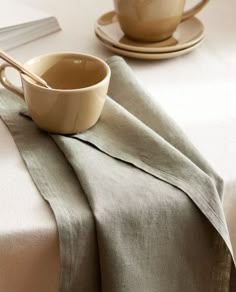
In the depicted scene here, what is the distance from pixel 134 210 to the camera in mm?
562

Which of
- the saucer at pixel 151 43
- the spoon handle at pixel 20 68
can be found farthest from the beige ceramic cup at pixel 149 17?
the spoon handle at pixel 20 68

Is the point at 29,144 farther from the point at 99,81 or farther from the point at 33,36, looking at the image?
the point at 33,36

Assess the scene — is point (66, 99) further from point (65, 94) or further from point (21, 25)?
point (21, 25)

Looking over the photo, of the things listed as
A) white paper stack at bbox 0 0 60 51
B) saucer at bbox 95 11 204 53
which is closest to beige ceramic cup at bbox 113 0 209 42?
saucer at bbox 95 11 204 53

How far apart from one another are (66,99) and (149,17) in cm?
29

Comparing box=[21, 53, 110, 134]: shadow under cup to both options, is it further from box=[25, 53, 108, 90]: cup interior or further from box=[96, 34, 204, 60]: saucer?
box=[96, 34, 204, 60]: saucer

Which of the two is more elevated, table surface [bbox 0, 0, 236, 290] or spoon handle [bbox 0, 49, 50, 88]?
spoon handle [bbox 0, 49, 50, 88]

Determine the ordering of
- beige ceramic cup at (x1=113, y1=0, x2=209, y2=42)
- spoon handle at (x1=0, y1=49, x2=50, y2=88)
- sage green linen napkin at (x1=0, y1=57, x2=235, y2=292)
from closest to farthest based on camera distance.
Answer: sage green linen napkin at (x1=0, y1=57, x2=235, y2=292)
spoon handle at (x1=0, y1=49, x2=50, y2=88)
beige ceramic cup at (x1=113, y1=0, x2=209, y2=42)

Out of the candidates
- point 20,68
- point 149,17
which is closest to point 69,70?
point 20,68

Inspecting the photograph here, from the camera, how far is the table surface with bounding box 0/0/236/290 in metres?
0.58

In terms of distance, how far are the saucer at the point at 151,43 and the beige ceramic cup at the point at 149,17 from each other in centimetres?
1

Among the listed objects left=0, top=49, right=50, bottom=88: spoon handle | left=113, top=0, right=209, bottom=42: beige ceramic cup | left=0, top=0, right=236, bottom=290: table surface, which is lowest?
left=0, top=0, right=236, bottom=290: table surface

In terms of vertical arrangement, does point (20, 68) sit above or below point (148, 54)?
above

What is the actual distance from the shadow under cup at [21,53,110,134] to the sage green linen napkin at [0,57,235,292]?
17mm
